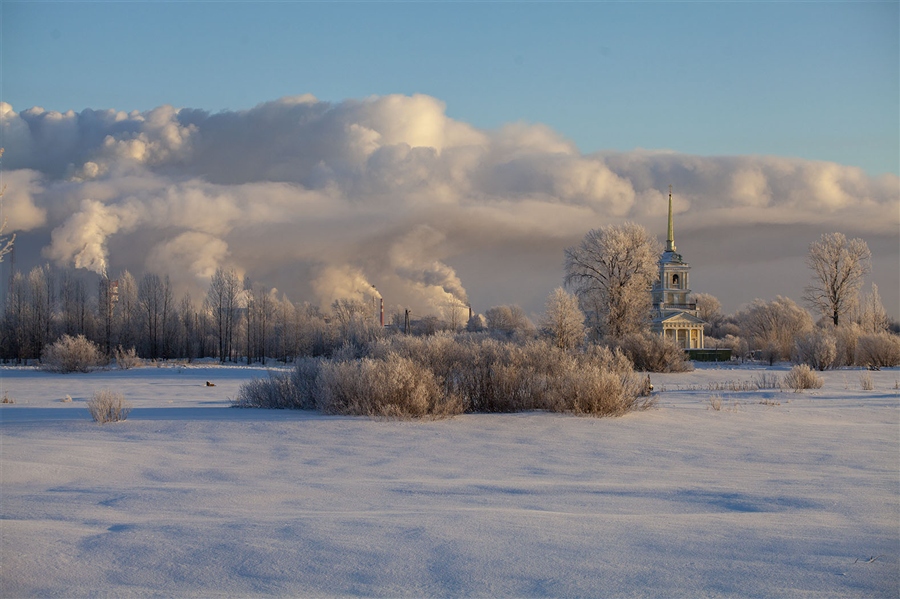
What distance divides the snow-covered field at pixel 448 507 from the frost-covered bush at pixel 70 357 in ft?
81.8

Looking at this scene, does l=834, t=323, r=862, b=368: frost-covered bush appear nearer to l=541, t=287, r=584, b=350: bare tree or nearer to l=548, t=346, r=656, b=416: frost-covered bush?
l=541, t=287, r=584, b=350: bare tree

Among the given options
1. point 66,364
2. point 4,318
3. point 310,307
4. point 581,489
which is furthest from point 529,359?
point 310,307

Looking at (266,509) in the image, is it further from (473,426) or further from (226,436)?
(473,426)

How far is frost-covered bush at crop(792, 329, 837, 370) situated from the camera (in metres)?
37.5

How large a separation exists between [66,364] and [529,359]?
28.1m

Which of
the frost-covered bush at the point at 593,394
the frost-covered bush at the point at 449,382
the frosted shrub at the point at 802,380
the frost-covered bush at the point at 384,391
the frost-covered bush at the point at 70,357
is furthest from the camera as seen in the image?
the frost-covered bush at the point at 70,357

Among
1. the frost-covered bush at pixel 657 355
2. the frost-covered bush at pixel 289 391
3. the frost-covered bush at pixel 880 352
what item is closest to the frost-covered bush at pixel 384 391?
the frost-covered bush at pixel 289 391

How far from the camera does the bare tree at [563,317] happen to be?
44753 millimetres

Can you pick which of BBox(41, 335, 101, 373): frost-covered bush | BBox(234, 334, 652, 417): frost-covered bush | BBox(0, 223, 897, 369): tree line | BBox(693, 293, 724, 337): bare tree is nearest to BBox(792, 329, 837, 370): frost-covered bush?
BBox(0, 223, 897, 369): tree line

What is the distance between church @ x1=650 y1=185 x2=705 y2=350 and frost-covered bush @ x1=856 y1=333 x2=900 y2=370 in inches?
812

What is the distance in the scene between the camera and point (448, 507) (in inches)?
250

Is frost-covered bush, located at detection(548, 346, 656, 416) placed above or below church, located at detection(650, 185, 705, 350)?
below

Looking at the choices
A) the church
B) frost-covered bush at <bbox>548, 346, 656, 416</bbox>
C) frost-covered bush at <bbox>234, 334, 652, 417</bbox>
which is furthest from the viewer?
the church

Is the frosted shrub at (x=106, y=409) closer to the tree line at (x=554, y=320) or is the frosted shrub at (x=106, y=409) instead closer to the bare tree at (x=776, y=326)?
the tree line at (x=554, y=320)
